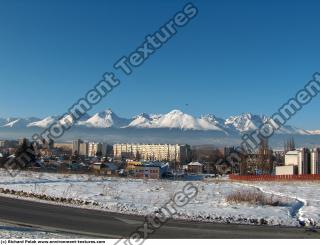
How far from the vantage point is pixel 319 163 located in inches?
4092

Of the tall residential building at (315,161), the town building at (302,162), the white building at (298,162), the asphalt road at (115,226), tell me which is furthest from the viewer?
the tall residential building at (315,161)

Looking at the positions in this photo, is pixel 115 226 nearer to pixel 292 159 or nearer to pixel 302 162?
pixel 302 162

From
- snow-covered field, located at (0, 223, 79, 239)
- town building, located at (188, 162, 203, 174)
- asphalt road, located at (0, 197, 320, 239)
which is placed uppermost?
snow-covered field, located at (0, 223, 79, 239)

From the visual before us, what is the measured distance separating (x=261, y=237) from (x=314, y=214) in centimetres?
609

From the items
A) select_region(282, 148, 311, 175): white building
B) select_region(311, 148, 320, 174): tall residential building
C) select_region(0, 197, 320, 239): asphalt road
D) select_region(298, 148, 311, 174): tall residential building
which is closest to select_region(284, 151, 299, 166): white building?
select_region(282, 148, 311, 175): white building

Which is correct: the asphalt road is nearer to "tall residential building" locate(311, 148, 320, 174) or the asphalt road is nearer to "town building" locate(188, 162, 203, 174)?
"tall residential building" locate(311, 148, 320, 174)

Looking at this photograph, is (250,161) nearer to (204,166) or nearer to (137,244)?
(204,166)

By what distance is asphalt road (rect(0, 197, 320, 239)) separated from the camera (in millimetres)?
12914

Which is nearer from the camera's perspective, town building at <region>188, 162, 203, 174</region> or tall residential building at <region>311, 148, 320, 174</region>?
tall residential building at <region>311, 148, 320, 174</region>

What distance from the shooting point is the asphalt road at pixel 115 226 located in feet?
42.4

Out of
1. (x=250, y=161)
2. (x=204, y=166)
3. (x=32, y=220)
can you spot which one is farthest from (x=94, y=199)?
(x=204, y=166)

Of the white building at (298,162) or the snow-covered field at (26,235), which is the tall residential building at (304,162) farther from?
the snow-covered field at (26,235)

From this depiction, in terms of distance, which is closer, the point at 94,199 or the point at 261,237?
the point at 261,237

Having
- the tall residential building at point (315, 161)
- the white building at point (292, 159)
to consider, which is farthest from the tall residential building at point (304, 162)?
the white building at point (292, 159)
